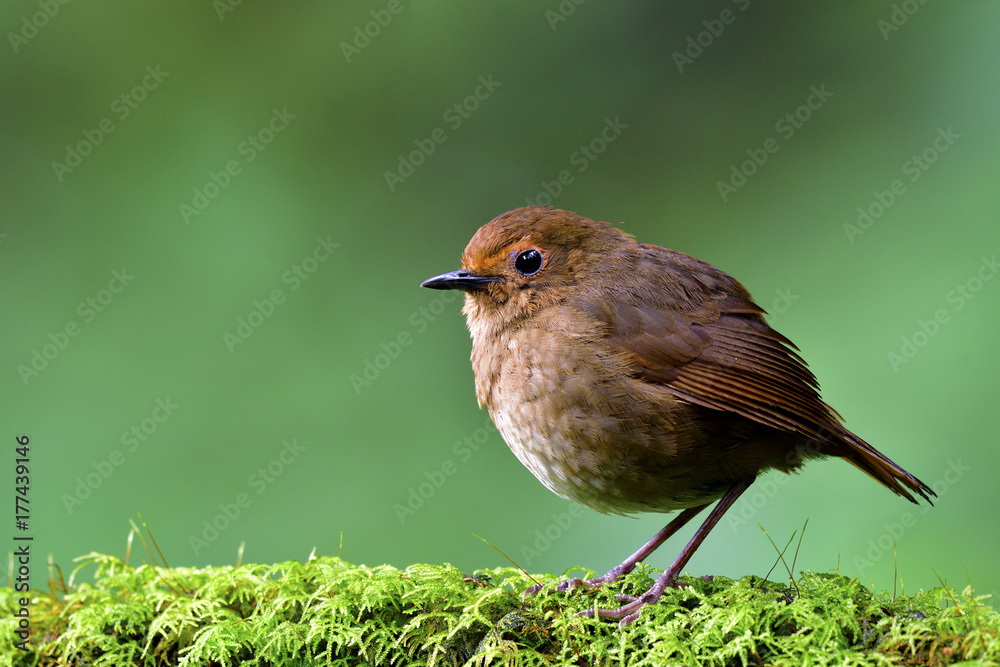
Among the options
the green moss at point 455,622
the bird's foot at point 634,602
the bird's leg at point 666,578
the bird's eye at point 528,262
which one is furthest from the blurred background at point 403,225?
the bird's eye at point 528,262

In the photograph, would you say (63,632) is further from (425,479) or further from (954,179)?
(954,179)

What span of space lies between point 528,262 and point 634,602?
146cm

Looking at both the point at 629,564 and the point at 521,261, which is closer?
the point at 629,564

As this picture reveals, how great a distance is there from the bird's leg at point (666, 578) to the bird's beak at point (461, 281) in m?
1.28

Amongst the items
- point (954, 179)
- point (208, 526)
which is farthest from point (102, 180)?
point (954, 179)

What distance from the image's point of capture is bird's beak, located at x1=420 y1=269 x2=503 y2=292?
332 centimetres

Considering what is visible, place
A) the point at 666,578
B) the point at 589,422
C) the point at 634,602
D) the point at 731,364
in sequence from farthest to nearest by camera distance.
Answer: the point at 731,364, the point at 589,422, the point at 666,578, the point at 634,602

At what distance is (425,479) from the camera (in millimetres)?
4695

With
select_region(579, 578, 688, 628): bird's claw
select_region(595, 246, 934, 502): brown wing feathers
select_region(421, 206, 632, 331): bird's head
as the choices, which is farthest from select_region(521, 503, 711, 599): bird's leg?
select_region(421, 206, 632, 331): bird's head

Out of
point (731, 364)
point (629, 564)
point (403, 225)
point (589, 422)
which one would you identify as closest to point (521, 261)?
point (589, 422)

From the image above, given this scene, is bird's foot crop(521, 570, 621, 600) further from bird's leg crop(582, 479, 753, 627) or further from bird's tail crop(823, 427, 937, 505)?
bird's tail crop(823, 427, 937, 505)

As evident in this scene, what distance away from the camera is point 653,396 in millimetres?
2771

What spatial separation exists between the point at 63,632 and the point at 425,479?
2.27 meters

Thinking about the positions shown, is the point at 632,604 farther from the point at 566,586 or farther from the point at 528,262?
the point at 528,262
